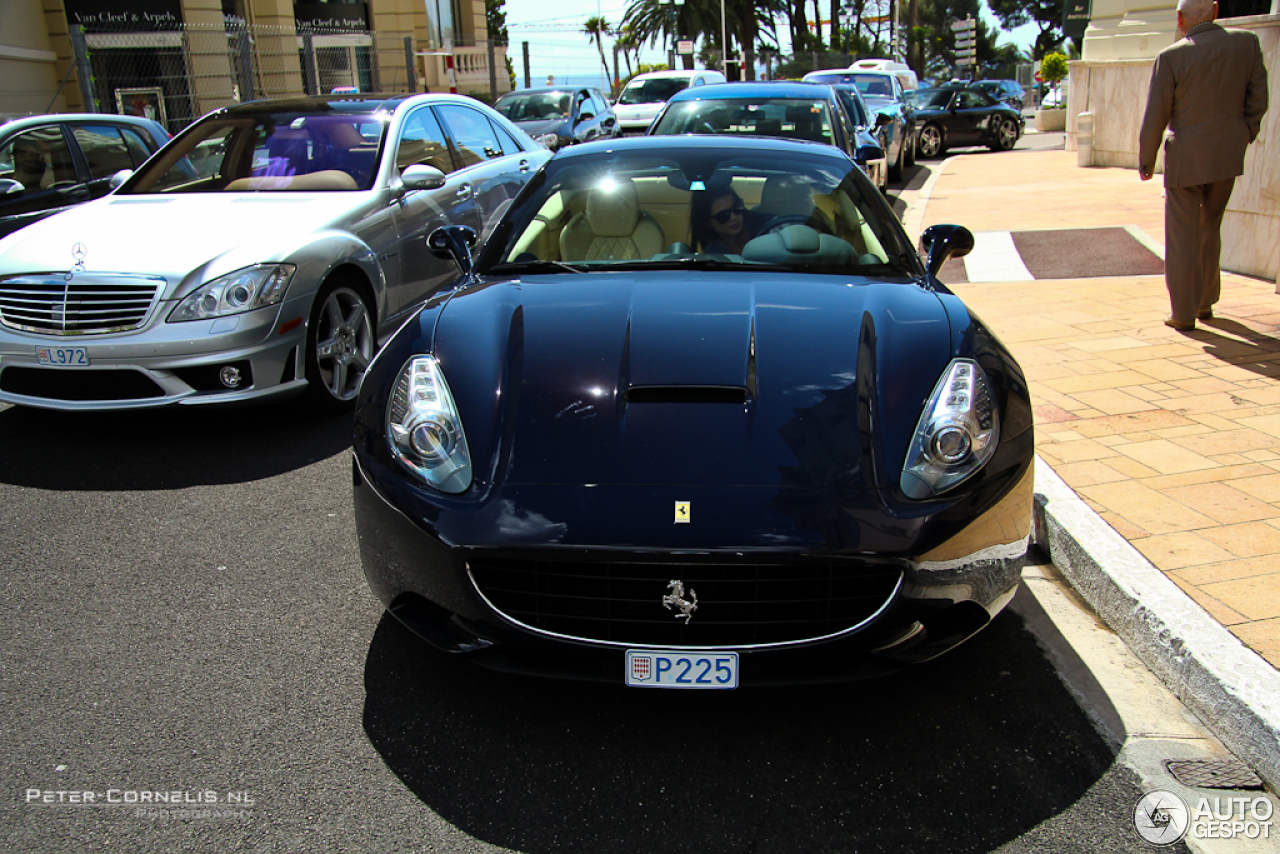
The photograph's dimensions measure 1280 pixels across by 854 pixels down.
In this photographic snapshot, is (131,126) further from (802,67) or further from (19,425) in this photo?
(802,67)

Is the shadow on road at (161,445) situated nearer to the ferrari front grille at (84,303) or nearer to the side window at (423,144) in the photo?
the ferrari front grille at (84,303)

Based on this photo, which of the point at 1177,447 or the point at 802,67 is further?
the point at 802,67

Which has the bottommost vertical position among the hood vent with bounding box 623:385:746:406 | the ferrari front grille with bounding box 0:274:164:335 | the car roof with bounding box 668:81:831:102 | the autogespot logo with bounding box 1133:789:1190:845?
the autogespot logo with bounding box 1133:789:1190:845

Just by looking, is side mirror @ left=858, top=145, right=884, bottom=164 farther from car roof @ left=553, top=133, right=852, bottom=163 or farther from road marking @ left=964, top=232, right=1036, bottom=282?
car roof @ left=553, top=133, right=852, bottom=163

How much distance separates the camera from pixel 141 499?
4426 mm

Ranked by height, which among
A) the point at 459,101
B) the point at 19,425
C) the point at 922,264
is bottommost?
the point at 19,425

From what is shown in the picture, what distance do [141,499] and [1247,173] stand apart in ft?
24.6

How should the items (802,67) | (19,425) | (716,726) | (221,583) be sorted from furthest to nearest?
(802,67)
(19,425)
(221,583)
(716,726)

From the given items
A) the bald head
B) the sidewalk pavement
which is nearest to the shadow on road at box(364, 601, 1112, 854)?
the sidewalk pavement

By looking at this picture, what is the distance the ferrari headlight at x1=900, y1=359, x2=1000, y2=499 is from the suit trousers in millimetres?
4073

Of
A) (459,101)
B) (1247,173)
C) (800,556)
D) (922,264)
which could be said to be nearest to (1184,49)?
(1247,173)

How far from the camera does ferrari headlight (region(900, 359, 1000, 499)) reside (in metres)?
2.65

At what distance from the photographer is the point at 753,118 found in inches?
384

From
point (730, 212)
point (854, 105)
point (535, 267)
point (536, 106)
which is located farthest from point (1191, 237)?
point (536, 106)
